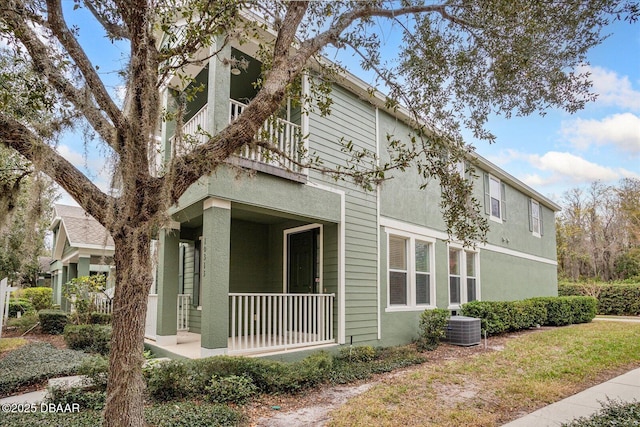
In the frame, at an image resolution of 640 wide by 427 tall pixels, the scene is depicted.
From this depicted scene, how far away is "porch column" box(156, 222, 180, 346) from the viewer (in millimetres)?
8758

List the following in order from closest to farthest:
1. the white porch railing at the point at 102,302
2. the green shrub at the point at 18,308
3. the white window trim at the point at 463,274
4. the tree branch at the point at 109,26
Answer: the tree branch at the point at 109,26 → the white porch railing at the point at 102,302 → the white window trim at the point at 463,274 → the green shrub at the point at 18,308

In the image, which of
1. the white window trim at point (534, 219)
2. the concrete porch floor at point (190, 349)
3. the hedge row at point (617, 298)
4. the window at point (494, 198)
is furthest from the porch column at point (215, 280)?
the hedge row at point (617, 298)

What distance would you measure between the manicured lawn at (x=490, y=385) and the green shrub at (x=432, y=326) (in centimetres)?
129

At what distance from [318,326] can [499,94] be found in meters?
5.39

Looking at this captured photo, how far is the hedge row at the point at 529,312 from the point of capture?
1148cm

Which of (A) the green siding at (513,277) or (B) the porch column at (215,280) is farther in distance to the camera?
(A) the green siding at (513,277)

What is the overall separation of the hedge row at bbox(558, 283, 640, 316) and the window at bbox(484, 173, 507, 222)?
10.2 m

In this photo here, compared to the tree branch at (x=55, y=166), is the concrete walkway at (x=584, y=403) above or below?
below

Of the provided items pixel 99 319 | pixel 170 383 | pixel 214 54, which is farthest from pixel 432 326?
pixel 99 319

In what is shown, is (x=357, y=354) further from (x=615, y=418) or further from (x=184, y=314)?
(x=184, y=314)

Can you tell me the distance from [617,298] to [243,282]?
807 inches

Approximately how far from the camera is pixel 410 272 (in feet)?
35.4

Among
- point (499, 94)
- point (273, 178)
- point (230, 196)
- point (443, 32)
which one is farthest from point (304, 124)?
point (499, 94)

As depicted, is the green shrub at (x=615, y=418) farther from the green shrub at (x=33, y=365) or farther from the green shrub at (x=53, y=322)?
the green shrub at (x=53, y=322)
